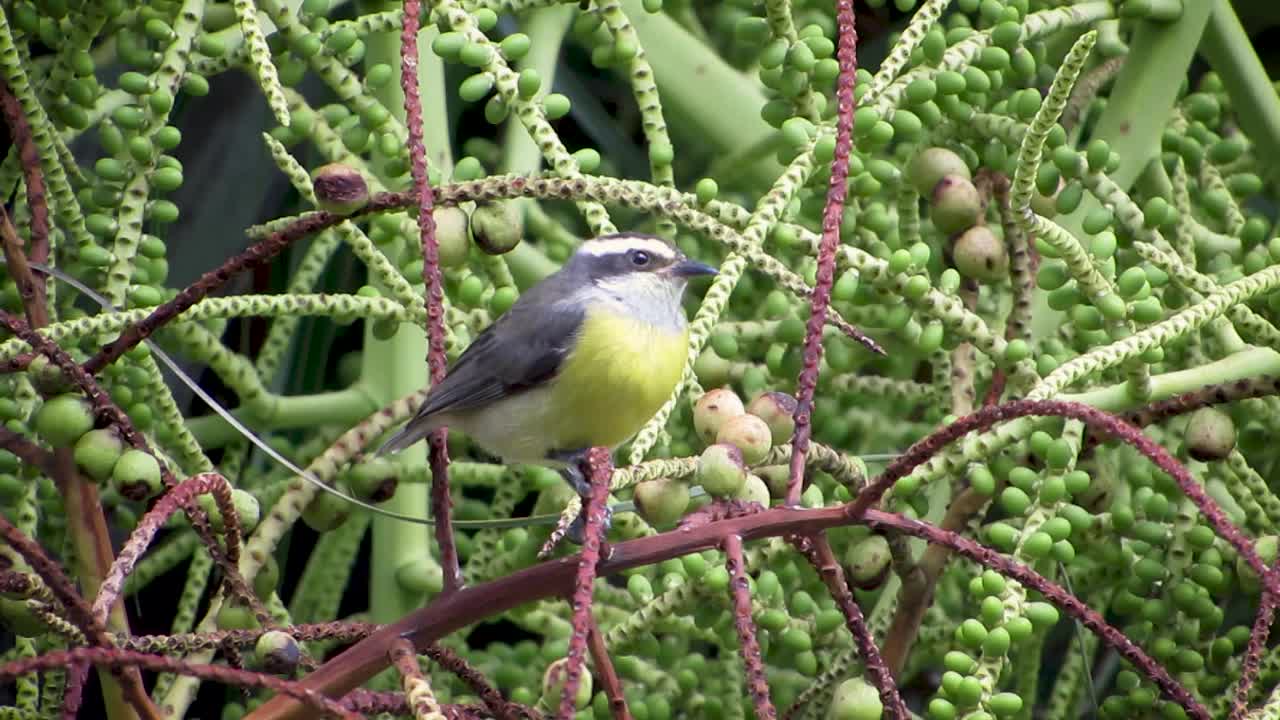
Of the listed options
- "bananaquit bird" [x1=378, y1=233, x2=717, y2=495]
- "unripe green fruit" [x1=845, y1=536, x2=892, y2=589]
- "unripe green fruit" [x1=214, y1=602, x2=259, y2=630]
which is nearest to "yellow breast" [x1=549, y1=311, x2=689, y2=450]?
"bananaquit bird" [x1=378, y1=233, x2=717, y2=495]

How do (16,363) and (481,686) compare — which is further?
(16,363)

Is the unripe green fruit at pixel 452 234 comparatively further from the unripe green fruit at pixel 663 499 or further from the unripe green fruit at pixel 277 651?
the unripe green fruit at pixel 277 651

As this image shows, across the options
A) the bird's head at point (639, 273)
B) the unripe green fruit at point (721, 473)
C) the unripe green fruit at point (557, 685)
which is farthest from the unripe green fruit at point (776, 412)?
the bird's head at point (639, 273)

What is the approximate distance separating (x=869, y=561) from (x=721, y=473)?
0.39m

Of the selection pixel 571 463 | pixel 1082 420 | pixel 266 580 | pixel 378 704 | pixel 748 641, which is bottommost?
pixel 266 580

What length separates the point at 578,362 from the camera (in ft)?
5.22

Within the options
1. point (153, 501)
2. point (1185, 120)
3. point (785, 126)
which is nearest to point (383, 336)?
point (153, 501)

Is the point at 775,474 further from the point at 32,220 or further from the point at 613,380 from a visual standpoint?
the point at 32,220

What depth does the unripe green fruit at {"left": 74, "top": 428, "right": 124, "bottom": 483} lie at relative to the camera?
113 centimetres

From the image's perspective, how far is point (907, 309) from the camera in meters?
1.37

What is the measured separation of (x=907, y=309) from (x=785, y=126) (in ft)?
0.60

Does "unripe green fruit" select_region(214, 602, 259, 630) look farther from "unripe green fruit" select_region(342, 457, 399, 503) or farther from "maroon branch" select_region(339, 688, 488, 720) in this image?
"maroon branch" select_region(339, 688, 488, 720)

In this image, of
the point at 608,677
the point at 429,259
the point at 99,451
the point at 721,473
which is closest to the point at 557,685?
the point at 608,677

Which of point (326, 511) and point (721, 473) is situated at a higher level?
point (721, 473)
